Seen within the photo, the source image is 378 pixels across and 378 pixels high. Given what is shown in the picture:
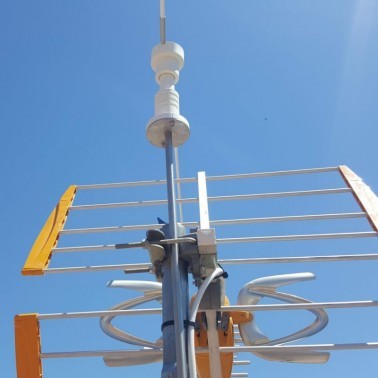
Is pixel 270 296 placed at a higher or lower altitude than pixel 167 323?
higher

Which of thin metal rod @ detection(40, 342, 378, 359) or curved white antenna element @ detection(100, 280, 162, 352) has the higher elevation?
curved white antenna element @ detection(100, 280, 162, 352)

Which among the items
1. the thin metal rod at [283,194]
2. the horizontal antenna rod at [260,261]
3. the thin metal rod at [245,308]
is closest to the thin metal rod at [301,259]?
the horizontal antenna rod at [260,261]

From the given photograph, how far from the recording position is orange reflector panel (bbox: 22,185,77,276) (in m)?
3.55

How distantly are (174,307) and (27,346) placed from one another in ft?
4.49

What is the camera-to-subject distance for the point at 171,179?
2.70m

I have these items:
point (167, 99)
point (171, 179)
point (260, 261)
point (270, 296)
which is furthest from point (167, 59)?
point (270, 296)

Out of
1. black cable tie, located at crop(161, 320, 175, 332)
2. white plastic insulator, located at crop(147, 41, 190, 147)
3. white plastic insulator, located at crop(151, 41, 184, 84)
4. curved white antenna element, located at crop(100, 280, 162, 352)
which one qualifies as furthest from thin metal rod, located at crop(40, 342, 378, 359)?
white plastic insulator, located at crop(151, 41, 184, 84)

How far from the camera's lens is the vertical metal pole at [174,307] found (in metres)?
2.17

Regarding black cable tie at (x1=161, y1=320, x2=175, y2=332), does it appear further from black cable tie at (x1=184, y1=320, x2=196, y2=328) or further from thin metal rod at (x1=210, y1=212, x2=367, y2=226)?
thin metal rod at (x1=210, y1=212, x2=367, y2=226)

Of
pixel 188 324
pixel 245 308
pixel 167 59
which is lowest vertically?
pixel 188 324

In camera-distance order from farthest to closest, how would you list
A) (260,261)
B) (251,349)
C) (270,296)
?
(270,296) → (260,261) → (251,349)

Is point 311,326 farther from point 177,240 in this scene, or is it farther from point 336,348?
point 177,240

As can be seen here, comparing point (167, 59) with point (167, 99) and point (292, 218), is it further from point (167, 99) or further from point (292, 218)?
point (292, 218)

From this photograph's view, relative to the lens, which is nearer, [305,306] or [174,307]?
[174,307]
